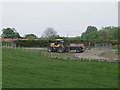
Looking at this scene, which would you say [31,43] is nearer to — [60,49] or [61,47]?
[61,47]

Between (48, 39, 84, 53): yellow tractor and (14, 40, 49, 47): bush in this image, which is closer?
(48, 39, 84, 53): yellow tractor

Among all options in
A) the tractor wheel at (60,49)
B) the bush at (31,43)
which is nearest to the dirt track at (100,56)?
the tractor wheel at (60,49)

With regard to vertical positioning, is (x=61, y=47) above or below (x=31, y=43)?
below

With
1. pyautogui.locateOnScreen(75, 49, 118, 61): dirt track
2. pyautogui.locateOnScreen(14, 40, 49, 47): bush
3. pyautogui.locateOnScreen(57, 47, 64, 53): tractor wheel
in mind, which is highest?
pyautogui.locateOnScreen(14, 40, 49, 47): bush

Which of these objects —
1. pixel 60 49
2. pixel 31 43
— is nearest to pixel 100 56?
pixel 60 49

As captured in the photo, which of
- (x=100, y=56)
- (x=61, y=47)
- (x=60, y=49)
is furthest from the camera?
(x=61, y=47)

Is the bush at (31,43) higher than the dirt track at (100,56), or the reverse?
the bush at (31,43)

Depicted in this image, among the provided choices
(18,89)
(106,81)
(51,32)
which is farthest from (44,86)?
(51,32)

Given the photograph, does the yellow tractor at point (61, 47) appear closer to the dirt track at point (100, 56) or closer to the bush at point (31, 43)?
the dirt track at point (100, 56)

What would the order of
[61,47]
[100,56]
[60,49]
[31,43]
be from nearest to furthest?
[100,56], [60,49], [61,47], [31,43]

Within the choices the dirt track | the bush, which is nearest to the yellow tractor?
the dirt track

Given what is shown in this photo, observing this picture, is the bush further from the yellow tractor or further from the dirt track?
the dirt track

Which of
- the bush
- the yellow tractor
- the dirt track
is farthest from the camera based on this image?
the bush

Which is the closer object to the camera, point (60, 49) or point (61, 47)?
point (60, 49)
